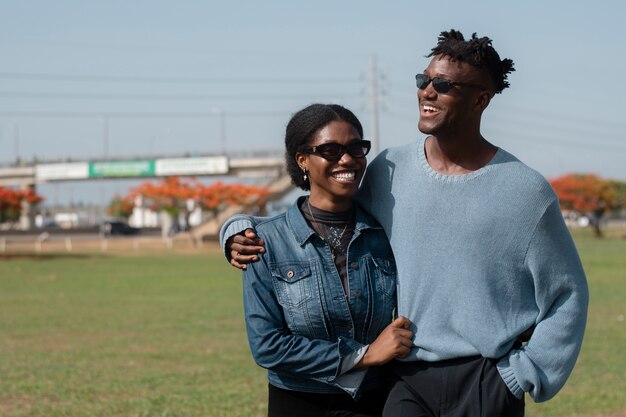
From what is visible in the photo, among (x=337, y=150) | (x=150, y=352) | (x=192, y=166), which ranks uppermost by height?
(x=337, y=150)

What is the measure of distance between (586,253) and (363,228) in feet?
133

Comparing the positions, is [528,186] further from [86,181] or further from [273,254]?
[86,181]

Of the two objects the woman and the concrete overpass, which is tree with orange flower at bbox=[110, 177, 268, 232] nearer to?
the concrete overpass

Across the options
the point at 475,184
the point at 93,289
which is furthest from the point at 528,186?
the point at 93,289

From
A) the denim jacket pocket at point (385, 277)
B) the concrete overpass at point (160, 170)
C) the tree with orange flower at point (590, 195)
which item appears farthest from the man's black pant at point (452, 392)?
the tree with orange flower at point (590, 195)

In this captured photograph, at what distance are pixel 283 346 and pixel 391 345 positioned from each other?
15.1 inches

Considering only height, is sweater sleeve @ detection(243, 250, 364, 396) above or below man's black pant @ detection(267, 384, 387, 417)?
above

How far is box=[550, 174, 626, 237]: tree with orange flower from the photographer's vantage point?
218 ft

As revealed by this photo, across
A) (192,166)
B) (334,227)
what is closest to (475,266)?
(334,227)

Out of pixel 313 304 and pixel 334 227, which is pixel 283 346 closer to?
pixel 313 304

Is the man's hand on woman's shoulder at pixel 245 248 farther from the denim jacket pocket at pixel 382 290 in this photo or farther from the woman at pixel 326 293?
the denim jacket pocket at pixel 382 290

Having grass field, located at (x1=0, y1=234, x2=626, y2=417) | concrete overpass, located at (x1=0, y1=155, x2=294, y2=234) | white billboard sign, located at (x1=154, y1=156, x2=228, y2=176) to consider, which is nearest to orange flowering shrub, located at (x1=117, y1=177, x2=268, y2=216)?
concrete overpass, located at (x1=0, y1=155, x2=294, y2=234)

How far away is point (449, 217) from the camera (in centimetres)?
386

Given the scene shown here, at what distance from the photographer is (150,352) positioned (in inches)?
522
